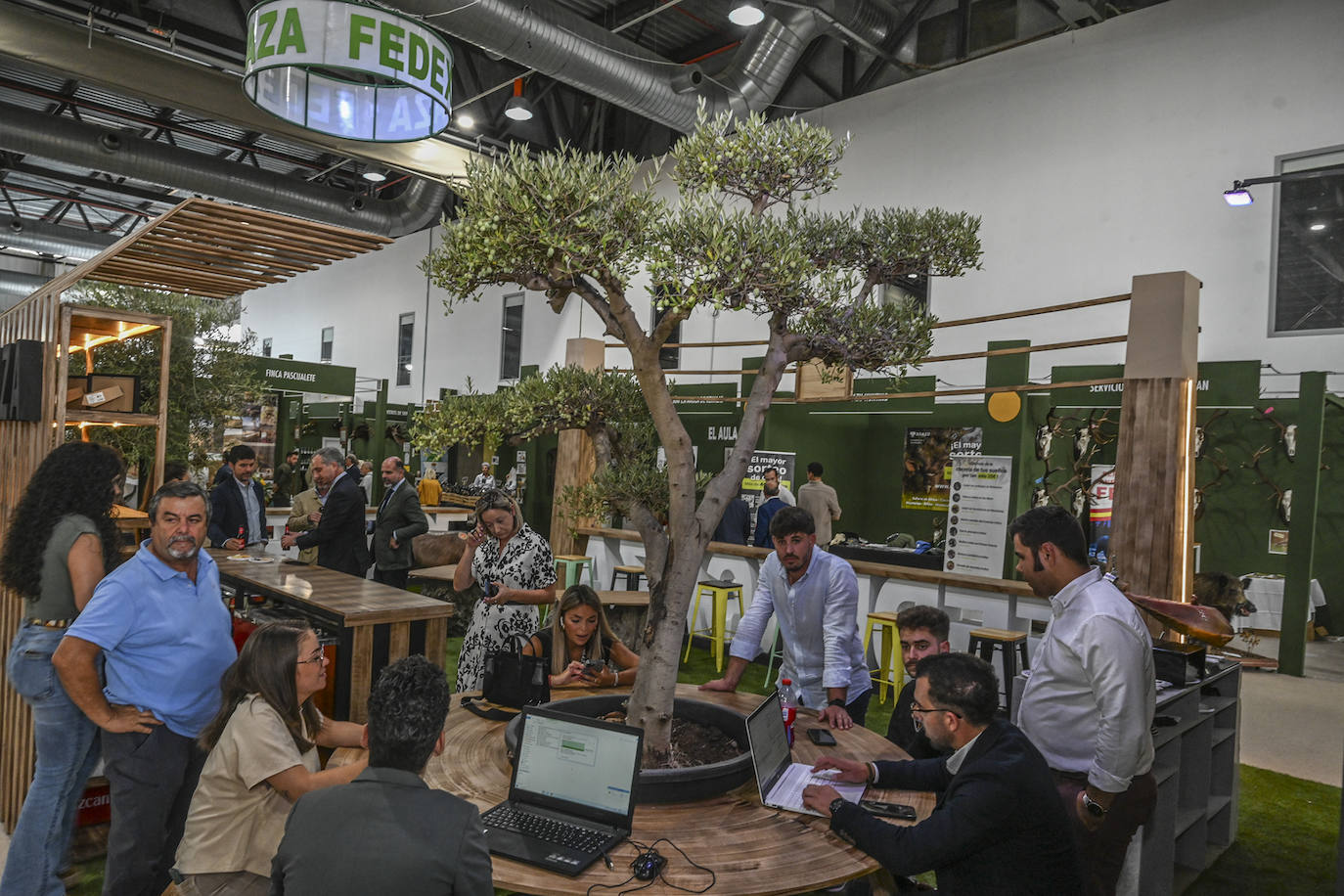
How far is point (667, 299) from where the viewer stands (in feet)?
7.65

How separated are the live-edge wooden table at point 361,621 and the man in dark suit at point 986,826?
6.62 ft

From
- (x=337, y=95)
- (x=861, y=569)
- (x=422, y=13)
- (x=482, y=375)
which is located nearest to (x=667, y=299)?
(x=337, y=95)

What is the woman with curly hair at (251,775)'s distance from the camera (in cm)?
204

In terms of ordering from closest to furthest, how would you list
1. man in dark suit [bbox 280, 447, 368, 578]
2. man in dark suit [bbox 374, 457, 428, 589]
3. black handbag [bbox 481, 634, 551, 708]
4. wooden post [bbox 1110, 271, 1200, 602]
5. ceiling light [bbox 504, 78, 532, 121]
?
black handbag [bbox 481, 634, 551, 708] < wooden post [bbox 1110, 271, 1200, 602] < man in dark suit [bbox 280, 447, 368, 578] < man in dark suit [bbox 374, 457, 428, 589] < ceiling light [bbox 504, 78, 532, 121]

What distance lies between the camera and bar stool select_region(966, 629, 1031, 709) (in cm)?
493

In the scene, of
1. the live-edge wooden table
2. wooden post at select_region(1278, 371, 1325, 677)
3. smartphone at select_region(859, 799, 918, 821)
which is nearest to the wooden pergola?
the live-edge wooden table

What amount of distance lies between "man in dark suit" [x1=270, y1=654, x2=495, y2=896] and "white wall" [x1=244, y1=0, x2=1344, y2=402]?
8696 mm

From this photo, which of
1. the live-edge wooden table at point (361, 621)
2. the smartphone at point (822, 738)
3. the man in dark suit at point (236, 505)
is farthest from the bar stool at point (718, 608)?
the smartphone at point (822, 738)

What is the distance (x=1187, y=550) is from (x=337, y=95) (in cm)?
546

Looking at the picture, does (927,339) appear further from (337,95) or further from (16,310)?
(16,310)

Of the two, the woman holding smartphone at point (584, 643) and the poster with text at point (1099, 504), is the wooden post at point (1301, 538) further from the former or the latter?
the woman holding smartphone at point (584, 643)

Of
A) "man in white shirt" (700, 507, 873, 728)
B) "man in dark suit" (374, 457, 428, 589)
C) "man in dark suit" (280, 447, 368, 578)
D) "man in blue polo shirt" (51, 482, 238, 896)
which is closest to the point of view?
"man in blue polo shirt" (51, 482, 238, 896)

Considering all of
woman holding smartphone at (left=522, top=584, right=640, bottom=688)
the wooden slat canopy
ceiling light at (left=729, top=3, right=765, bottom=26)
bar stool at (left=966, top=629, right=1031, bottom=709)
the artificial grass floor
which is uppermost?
ceiling light at (left=729, top=3, right=765, bottom=26)

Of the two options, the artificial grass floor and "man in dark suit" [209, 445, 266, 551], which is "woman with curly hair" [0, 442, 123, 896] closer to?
the artificial grass floor
